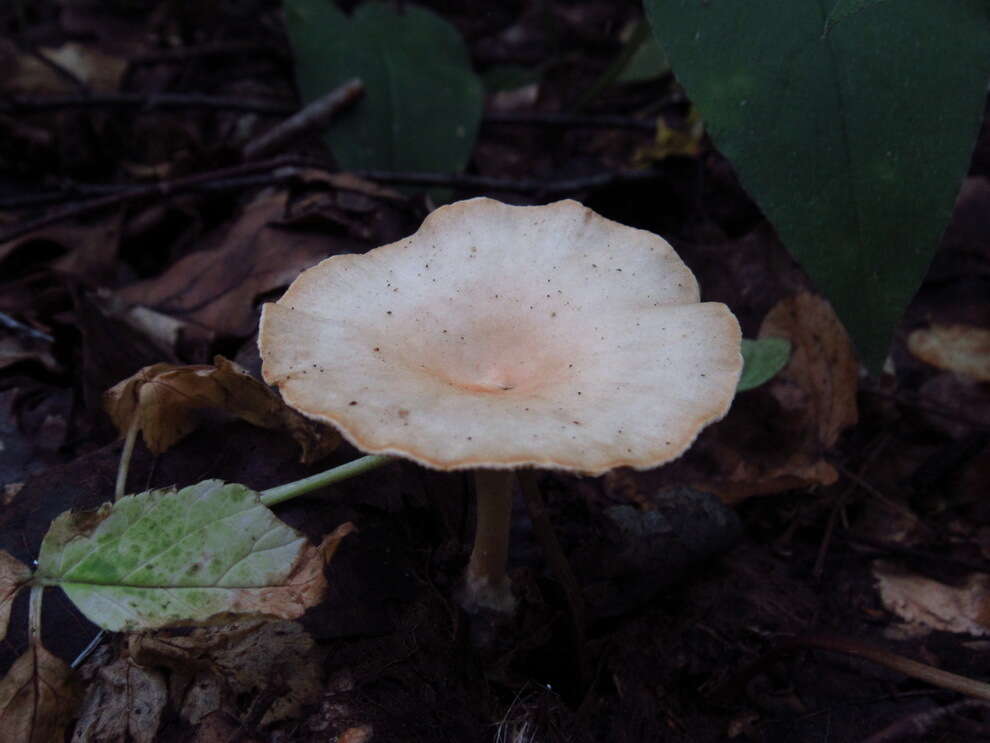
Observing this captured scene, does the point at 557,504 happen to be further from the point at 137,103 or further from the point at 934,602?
the point at 137,103

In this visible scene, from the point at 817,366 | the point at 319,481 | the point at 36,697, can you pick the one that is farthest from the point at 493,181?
the point at 36,697

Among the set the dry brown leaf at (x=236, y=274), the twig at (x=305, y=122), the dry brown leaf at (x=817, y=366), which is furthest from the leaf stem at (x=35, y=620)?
the twig at (x=305, y=122)

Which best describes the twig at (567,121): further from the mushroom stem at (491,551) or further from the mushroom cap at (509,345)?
the mushroom stem at (491,551)

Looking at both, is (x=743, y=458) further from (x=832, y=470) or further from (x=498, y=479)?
(x=498, y=479)

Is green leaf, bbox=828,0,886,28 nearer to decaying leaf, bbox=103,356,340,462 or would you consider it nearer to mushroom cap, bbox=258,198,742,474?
mushroom cap, bbox=258,198,742,474

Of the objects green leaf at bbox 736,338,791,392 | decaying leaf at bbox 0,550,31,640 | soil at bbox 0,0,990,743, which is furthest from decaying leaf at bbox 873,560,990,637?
decaying leaf at bbox 0,550,31,640
